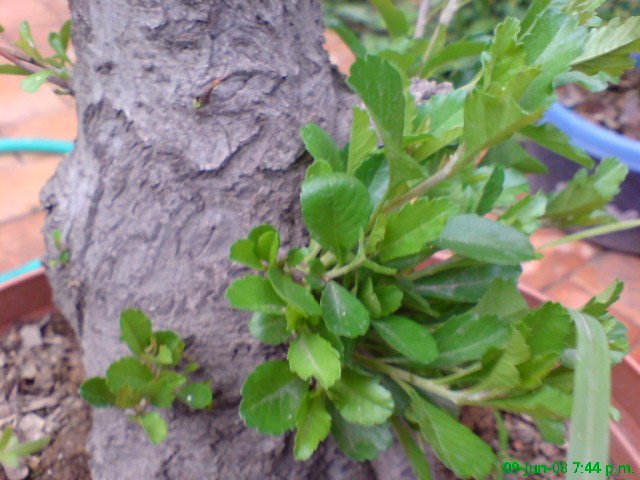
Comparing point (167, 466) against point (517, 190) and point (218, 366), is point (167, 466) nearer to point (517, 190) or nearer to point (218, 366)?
point (218, 366)

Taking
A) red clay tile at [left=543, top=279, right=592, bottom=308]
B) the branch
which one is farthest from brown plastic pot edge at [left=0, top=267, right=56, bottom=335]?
red clay tile at [left=543, top=279, right=592, bottom=308]

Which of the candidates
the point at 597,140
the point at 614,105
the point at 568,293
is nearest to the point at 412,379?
the point at 568,293

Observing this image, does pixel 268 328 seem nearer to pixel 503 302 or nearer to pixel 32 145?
pixel 503 302

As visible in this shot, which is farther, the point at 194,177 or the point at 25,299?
the point at 25,299

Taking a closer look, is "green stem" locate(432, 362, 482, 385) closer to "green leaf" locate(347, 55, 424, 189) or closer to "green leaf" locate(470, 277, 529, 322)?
"green leaf" locate(470, 277, 529, 322)

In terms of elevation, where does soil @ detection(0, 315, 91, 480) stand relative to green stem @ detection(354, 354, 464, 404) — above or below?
below

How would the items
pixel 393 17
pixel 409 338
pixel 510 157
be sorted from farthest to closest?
pixel 393 17, pixel 510 157, pixel 409 338

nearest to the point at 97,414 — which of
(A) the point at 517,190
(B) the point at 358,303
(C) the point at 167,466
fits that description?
(C) the point at 167,466
